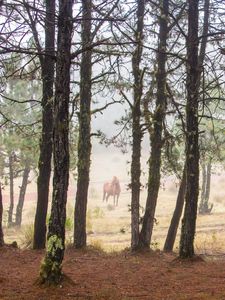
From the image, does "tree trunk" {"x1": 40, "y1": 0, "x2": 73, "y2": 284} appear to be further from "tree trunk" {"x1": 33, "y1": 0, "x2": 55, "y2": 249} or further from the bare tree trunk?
"tree trunk" {"x1": 33, "y1": 0, "x2": 55, "y2": 249}

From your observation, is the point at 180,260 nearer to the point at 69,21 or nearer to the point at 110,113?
the point at 69,21

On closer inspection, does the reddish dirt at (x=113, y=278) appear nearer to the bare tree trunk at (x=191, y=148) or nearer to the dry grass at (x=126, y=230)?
the bare tree trunk at (x=191, y=148)

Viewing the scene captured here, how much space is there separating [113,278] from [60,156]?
2792mm

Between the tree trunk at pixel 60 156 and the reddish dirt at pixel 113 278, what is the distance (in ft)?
1.14

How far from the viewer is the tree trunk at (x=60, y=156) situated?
271 inches

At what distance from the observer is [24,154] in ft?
94.2

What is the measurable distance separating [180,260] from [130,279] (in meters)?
2.21

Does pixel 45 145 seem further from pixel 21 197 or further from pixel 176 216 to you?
pixel 21 197

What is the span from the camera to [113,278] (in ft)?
27.6

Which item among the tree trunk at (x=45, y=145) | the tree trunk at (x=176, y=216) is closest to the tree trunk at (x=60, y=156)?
the tree trunk at (x=45, y=145)

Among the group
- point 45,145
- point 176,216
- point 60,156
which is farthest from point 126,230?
point 60,156

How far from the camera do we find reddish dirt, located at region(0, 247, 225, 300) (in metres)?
6.79

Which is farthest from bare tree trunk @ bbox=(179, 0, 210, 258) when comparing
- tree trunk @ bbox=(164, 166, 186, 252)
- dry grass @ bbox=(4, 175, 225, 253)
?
tree trunk @ bbox=(164, 166, 186, 252)

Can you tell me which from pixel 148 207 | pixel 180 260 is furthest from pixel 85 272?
pixel 148 207
